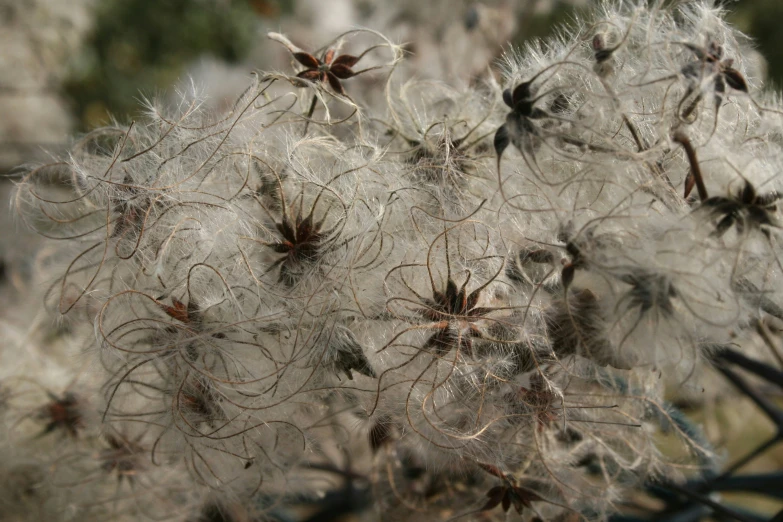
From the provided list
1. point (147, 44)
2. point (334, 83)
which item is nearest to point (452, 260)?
point (334, 83)

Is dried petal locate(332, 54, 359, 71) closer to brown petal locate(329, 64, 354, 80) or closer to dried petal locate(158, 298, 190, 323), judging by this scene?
brown petal locate(329, 64, 354, 80)

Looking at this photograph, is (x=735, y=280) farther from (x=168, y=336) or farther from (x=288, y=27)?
(x=288, y=27)

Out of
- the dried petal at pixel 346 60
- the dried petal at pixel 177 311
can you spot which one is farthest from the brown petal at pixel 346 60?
the dried petal at pixel 177 311

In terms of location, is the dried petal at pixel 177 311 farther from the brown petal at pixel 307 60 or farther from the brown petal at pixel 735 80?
the brown petal at pixel 735 80

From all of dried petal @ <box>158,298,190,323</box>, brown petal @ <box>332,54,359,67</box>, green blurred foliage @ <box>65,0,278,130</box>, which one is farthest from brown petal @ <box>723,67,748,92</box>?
green blurred foliage @ <box>65,0,278,130</box>

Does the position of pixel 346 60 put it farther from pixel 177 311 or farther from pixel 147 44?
pixel 147 44
